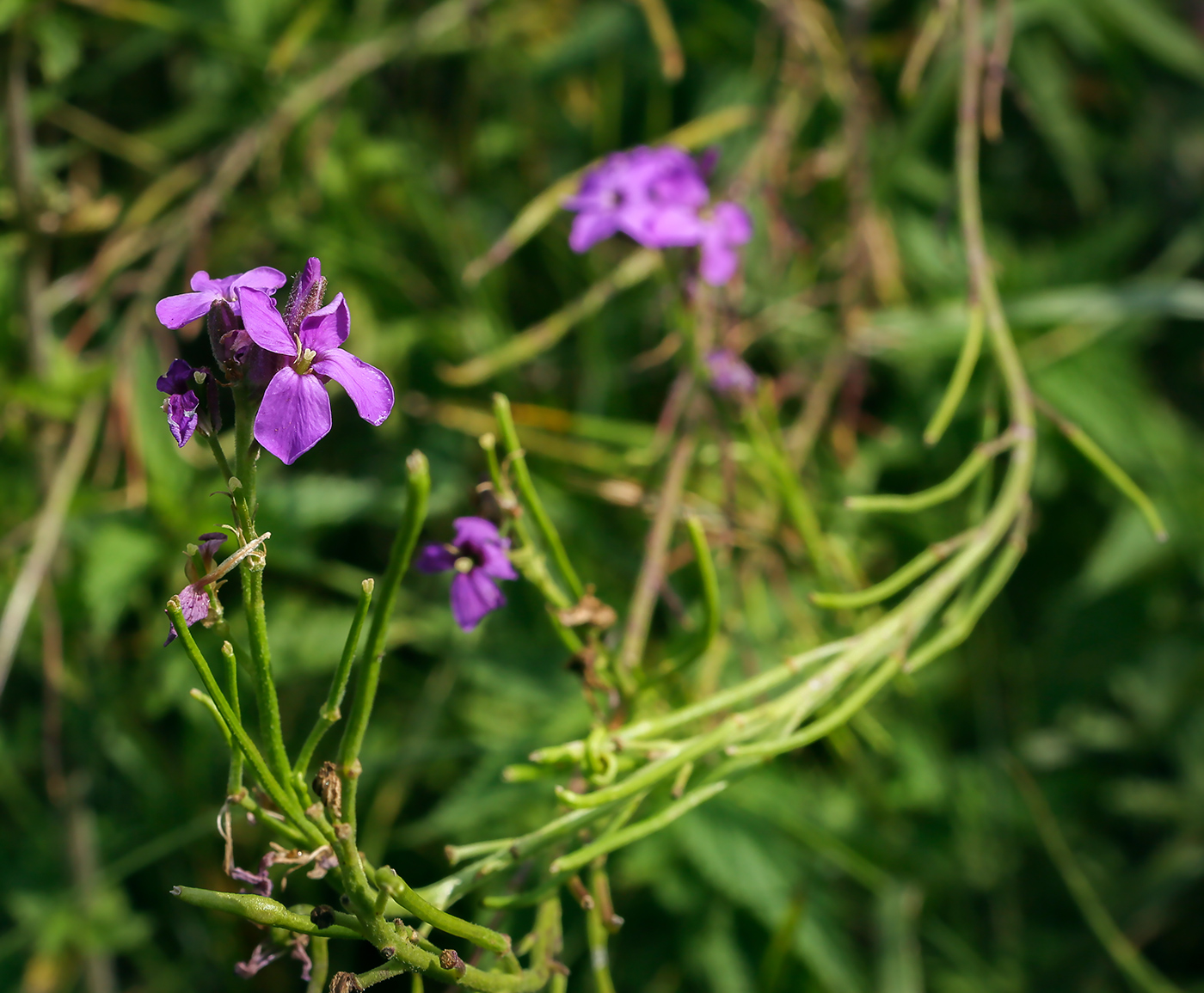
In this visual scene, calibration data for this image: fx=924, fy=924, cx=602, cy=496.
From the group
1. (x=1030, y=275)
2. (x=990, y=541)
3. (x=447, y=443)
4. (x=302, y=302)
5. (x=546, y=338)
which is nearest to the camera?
(x=302, y=302)

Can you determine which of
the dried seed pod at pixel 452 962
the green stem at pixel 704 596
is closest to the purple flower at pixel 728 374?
the green stem at pixel 704 596

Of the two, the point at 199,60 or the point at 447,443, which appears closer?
the point at 447,443

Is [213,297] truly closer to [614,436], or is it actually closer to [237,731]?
[237,731]


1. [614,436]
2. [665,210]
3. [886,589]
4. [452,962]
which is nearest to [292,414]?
[452,962]

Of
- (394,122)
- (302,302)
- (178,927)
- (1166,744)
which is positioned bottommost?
(178,927)

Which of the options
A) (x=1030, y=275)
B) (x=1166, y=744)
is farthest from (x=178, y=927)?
(x=1030, y=275)

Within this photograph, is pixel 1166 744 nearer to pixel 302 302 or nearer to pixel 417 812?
pixel 417 812

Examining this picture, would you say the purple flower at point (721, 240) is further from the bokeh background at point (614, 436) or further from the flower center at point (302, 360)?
the flower center at point (302, 360)
